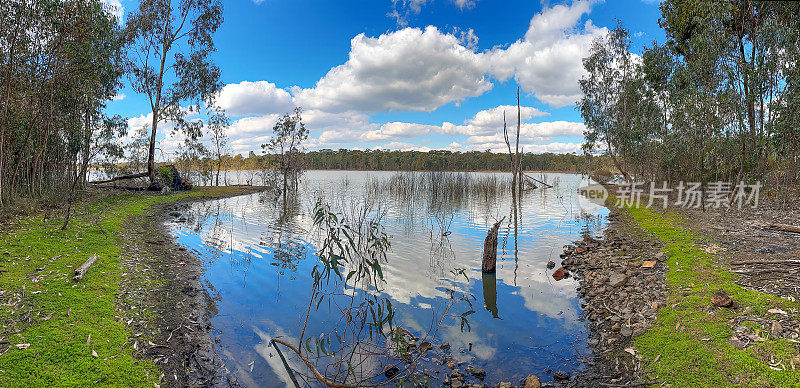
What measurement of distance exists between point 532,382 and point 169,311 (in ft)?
15.9

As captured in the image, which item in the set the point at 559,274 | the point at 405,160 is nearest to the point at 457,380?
the point at 559,274

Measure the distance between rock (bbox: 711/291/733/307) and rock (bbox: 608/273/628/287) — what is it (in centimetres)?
175

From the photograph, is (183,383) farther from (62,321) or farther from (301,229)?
(301,229)

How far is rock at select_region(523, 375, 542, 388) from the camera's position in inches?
154

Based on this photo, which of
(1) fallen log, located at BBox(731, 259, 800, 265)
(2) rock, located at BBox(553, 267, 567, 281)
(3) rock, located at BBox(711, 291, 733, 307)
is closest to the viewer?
(3) rock, located at BBox(711, 291, 733, 307)

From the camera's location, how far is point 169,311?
5289 millimetres

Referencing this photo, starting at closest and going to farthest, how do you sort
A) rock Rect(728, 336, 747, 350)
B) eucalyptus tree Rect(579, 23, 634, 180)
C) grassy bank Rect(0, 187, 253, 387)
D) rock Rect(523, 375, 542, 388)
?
grassy bank Rect(0, 187, 253, 387), rock Rect(728, 336, 747, 350), rock Rect(523, 375, 542, 388), eucalyptus tree Rect(579, 23, 634, 180)

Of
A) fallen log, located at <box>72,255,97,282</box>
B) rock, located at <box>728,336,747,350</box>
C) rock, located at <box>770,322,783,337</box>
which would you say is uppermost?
fallen log, located at <box>72,255,97,282</box>

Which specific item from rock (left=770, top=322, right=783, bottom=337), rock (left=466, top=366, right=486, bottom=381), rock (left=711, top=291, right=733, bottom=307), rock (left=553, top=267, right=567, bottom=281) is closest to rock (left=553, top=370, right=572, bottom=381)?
rock (left=466, top=366, right=486, bottom=381)

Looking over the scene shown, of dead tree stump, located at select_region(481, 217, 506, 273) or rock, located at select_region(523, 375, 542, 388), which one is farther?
dead tree stump, located at select_region(481, 217, 506, 273)

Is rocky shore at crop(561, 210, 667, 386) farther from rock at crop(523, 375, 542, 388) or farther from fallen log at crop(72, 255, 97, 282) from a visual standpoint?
fallen log at crop(72, 255, 97, 282)

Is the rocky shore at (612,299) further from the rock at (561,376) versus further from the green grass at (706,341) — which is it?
the green grass at (706,341)

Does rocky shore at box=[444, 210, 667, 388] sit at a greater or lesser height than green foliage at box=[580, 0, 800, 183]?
lesser

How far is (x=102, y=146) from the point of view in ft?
63.0
